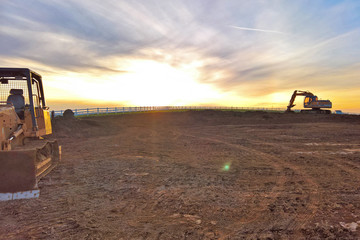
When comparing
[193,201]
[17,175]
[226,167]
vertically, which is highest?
[17,175]

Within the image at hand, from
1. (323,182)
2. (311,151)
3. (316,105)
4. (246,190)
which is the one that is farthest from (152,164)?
(316,105)

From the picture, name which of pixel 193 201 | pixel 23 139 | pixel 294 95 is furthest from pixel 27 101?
pixel 294 95

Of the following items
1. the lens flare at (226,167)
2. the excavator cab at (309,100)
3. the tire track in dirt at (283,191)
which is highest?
the excavator cab at (309,100)

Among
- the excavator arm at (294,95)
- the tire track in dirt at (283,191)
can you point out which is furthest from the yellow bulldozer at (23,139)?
the excavator arm at (294,95)

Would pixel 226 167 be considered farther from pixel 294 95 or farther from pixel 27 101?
pixel 294 95

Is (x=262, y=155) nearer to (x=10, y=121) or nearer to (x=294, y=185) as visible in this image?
(x=294, y=185)

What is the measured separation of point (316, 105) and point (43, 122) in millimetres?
44764

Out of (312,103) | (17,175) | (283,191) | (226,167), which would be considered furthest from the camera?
(312,103)

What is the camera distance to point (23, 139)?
22.0 ft

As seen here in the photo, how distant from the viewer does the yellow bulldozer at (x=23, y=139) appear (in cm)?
506

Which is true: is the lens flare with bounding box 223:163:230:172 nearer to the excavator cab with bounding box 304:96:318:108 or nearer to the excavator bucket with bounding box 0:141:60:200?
the excavator bucket with bounding box 0:141:60:200

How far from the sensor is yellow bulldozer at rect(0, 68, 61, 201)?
506cm

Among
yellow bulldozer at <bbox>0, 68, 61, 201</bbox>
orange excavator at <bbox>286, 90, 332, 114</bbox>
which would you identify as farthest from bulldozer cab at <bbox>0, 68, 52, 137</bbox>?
orange excavator at <bbox>286, 90, 332, 114</bbox>

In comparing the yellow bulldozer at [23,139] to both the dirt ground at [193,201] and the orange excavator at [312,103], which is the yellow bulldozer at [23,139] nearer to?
the dirt ground at [193,201]
